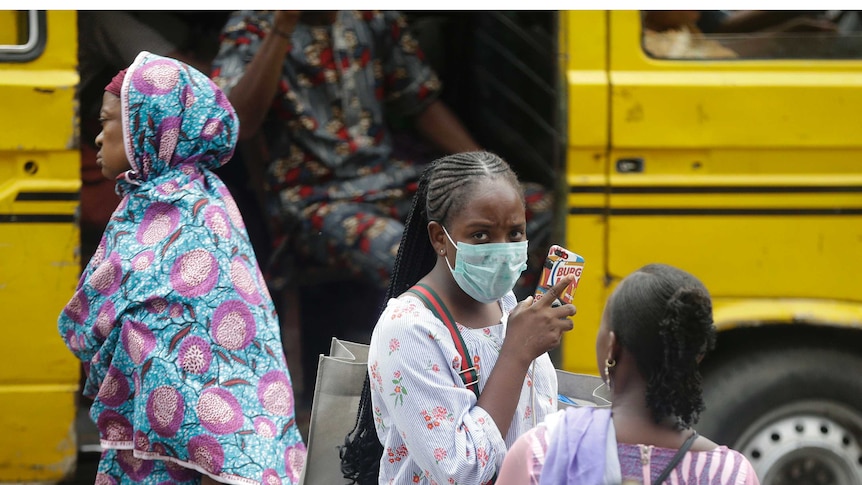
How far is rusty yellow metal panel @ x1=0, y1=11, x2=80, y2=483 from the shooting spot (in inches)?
146

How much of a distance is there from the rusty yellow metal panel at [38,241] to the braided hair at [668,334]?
255 centimetres

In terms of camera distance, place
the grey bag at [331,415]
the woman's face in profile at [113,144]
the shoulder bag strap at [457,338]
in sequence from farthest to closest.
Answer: the woman's face in profile at [113,144]
the grey bag at [331,415]
the shoulder bag strap at [457,338]

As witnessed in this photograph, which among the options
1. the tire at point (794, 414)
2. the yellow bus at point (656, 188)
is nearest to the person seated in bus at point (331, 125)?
the yellow bus at point (656, 188)

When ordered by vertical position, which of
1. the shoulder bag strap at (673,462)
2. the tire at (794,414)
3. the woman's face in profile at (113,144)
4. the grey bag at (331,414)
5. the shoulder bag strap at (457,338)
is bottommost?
the tire at (794,414)

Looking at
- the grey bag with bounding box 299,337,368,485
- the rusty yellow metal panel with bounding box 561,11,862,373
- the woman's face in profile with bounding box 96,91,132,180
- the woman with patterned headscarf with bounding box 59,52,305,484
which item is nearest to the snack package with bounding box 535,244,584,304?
the grey bag with bounding box 299,337,368,485

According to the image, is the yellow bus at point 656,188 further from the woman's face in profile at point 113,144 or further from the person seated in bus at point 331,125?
the woman's face in profile at point 113,144

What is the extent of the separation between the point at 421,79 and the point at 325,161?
60cm

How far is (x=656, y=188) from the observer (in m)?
3.78

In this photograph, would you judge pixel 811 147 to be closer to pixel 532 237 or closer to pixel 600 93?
pixel 600 93

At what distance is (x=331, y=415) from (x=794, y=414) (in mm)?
2203

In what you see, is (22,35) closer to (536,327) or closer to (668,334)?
(536,327)

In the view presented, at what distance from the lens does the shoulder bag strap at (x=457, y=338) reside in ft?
6.88

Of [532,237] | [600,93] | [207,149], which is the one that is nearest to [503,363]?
[207,149]

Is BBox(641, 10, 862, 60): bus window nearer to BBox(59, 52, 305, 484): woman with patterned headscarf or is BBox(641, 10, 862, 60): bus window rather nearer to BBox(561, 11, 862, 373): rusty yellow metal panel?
BBox(561, 11, 862, 373): rusty yellow metal panel
